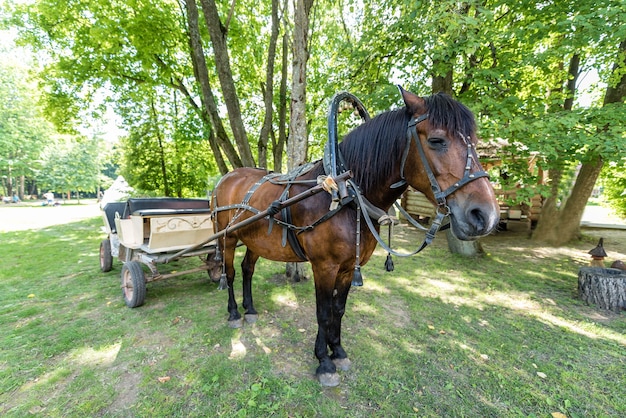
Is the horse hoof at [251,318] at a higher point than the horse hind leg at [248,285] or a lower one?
lower

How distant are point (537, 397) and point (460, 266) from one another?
3.97m

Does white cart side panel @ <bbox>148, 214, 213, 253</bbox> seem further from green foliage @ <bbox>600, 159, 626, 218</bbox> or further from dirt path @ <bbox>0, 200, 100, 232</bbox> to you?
dirt path @ <bbox>0, 200, 100, 232</bbox>

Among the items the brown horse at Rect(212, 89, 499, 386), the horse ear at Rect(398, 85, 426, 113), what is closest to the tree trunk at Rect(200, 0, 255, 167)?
the brown horse at Rect(212, 89, 499, 386)

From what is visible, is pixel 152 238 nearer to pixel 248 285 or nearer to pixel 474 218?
pixel 248 285

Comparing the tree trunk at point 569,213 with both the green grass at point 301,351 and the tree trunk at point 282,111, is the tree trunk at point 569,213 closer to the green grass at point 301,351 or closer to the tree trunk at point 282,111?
the green grass at point 301,351

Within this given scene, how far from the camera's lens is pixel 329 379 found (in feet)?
8.00

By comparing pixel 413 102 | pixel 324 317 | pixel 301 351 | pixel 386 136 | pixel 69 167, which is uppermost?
pixel 69 167

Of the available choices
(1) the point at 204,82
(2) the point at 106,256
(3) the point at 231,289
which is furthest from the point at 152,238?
(1) the point at 204,82

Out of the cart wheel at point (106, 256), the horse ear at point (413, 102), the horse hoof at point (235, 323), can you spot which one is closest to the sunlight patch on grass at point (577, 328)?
the horse ear at point (413, 102)

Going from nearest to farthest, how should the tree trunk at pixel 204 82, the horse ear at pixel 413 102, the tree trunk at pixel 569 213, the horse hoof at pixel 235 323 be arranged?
the horse ear at pixel 413 102 < the horse hoof at pixel 235 323 < the tree trunk at pixel 204 82 < the tree trunk at pixel 569 213

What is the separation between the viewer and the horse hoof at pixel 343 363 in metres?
2.62

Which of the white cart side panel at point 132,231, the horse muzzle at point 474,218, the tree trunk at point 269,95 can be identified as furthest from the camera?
the tree trunk at point 269,95

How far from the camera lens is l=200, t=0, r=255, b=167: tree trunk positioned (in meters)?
4.48

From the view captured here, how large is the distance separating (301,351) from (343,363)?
0.52m
